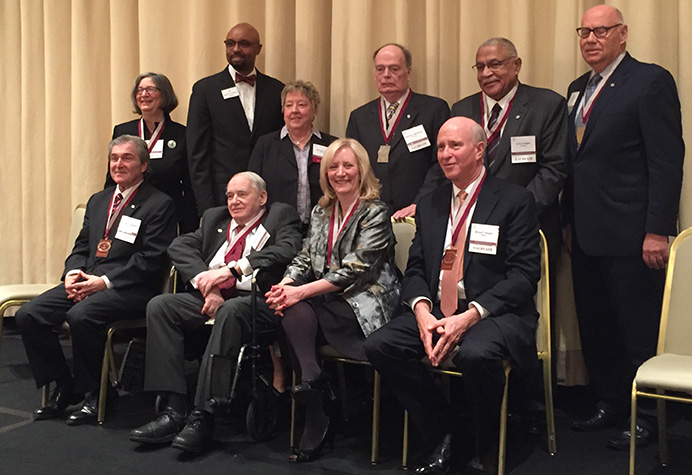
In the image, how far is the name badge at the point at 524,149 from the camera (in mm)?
3533

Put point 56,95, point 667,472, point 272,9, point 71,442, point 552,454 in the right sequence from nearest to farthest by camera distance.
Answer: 1. point 667,472
2. point 552,454
3. point 71,442
4. point 272,9
5. point 56,95

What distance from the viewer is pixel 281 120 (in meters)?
4.48

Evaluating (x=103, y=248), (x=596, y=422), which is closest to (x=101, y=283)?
(x=103, y=248)

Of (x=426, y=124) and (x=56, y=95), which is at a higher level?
(x=56, y=95)

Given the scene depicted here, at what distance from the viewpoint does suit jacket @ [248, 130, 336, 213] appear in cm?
407

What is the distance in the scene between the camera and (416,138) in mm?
3879

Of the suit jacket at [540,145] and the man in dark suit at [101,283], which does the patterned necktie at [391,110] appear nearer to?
the suit jacket at [540,145]

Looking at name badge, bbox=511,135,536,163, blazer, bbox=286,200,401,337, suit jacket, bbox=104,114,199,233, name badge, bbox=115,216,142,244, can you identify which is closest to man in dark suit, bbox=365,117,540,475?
blazer, bbox=286,200,401,337

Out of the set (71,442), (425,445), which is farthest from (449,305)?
(71,442)

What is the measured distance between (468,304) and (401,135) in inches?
47.0

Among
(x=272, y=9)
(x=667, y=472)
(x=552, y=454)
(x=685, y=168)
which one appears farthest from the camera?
(x=272, y=9)

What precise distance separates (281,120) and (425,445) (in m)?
2.13

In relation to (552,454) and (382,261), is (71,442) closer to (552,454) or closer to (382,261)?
(382,261)

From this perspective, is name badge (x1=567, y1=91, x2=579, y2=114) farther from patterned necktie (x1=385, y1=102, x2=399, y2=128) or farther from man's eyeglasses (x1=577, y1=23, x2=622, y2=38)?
patterned necktie (x1=385, y1=102, x2=399, y2=128)
